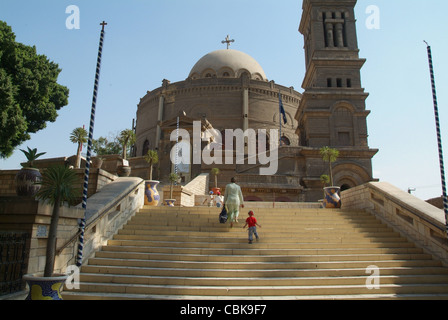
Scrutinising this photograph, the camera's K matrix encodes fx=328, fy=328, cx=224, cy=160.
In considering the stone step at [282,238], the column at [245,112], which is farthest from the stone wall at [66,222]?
the column at [245,112]

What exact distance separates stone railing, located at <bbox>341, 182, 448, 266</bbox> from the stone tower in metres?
15.3

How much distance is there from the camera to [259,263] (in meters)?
7.54

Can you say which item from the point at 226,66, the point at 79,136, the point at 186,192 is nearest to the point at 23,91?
the point at 79,136

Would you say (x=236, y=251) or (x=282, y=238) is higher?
(x=282, y=238)

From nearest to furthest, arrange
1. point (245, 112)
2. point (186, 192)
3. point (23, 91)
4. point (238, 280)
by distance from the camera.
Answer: point (238, 280)
point (186, 192)
point (23, 91)
point (245, 112)

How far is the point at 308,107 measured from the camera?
30.3 metres

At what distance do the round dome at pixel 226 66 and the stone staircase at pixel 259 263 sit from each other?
40952mm

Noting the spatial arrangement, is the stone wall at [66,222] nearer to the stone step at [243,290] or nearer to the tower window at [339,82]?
the stone step at [243,290]

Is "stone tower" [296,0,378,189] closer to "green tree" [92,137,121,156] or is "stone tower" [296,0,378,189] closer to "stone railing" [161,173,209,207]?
"stone railing" [161,173,209,207]

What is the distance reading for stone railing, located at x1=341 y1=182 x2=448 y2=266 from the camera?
320 inches

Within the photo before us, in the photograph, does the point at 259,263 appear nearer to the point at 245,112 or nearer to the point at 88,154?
the point at 88,154

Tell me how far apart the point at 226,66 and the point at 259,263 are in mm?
44342
